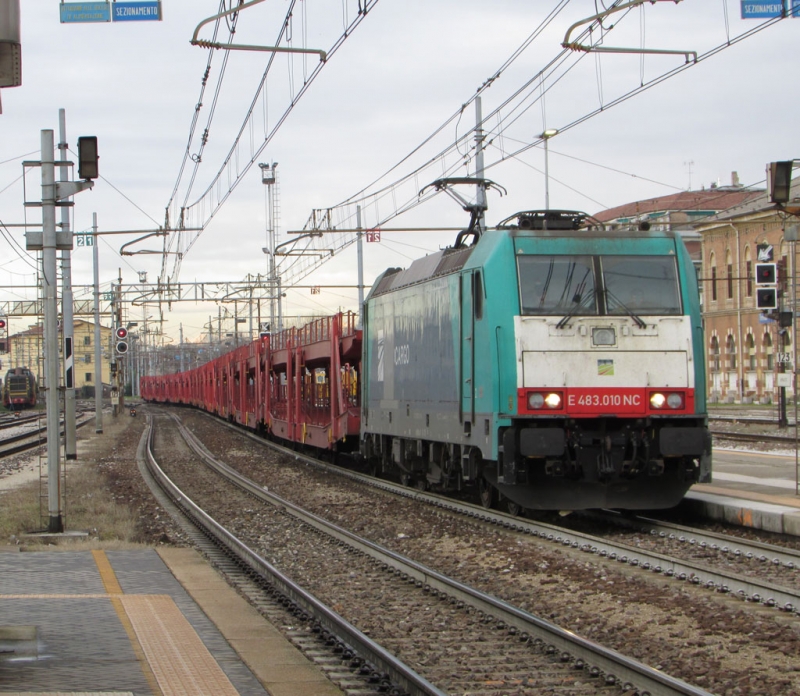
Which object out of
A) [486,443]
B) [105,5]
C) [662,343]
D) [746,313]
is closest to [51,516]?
[486,443]

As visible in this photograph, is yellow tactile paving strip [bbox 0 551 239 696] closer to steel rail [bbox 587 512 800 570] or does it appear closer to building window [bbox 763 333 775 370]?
steel rail [bbox 587 512 800 570]

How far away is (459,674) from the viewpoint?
6438 millimetres

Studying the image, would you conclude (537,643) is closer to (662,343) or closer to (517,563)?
(517,563)

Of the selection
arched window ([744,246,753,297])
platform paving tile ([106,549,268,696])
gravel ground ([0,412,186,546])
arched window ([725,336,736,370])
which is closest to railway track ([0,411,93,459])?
gravel ground ([0,412,186,546])

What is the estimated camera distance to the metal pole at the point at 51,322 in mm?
12461

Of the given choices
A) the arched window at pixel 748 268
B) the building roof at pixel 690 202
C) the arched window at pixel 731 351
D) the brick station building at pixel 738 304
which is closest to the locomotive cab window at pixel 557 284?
the brick station building at pixel 738 304

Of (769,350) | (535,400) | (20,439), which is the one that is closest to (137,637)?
(535,400)

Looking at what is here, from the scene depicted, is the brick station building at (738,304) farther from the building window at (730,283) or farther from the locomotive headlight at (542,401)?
the locomotive headlight at (542,401)

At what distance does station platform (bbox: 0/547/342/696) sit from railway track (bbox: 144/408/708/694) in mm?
566

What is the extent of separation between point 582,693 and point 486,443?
21.4 feet

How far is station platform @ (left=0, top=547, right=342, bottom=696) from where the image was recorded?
237 inches

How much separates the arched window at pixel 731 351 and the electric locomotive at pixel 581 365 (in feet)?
163

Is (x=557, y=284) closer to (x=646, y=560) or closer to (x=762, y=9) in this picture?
(x=646, y=560)

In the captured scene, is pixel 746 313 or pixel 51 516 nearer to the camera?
pixel 51 516
